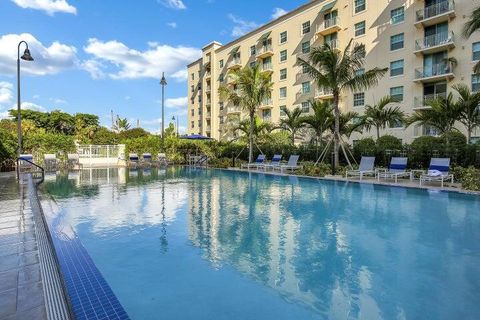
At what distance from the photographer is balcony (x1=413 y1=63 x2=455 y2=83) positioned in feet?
83.6

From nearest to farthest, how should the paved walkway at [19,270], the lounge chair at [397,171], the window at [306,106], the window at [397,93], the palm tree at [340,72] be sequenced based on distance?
the paved walkway at [19,270], the lounge chair at [397,171], the palm tree at [340,72], the window at [397,93], the window at [306,106]

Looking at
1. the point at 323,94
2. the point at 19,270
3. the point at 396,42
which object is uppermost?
the point at 396,42

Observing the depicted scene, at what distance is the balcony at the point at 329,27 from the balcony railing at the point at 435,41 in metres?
8.38

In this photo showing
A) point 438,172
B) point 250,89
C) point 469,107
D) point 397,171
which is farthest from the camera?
point 250,89

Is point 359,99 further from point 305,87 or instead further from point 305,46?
point 305,46

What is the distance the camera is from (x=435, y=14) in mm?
26266

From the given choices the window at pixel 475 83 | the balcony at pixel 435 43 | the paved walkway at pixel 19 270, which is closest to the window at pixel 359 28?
the balcony at pixel 435 43

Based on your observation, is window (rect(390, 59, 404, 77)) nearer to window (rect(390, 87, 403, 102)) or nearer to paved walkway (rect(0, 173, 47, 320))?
window (rect(390, 87, 403, 102))

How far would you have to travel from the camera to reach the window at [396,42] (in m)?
28.9

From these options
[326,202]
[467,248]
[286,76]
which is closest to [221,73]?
[286,76]

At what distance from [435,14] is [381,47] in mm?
4890

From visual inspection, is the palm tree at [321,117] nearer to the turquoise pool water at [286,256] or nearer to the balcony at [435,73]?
the turquoise pool water at [286,256]

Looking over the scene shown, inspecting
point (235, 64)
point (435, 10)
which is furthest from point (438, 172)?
point (235, 64)

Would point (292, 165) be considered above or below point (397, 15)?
below
